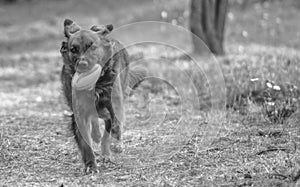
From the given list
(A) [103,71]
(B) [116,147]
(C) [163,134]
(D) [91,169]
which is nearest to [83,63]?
(A) [103,71]

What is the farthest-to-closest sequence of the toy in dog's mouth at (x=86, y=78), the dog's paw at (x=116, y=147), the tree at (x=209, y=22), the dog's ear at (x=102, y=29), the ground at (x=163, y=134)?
the tree at (x=209, y=22)
the dog's paw at (x=116, y=147)
the dog's ear at (x=102, y=29)
the toy in dog's mouth at (x=86, y=78)
the ground at (x=163, y=134)

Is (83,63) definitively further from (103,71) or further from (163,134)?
(163,134)

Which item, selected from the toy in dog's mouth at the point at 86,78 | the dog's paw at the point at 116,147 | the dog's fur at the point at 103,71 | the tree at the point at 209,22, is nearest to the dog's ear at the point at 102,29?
the dog's fur at the point at 103,71

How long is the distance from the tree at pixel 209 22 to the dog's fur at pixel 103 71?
17.9 ft

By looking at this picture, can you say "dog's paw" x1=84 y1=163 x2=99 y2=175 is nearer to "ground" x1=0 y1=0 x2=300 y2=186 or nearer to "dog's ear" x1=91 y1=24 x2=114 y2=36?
"ground" x1=0 y1=0 x2=300 y2=186

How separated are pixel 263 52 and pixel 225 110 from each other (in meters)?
3.78

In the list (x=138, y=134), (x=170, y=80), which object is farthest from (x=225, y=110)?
(x=170, y=80)

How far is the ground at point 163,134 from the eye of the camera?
4.98 meters

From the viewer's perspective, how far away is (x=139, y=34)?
15250mm

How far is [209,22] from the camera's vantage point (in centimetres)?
1116

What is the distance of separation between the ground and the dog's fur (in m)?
0.21

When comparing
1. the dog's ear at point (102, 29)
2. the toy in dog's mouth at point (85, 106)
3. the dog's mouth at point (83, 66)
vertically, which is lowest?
the toy in dog's mouth at point (85, 106)

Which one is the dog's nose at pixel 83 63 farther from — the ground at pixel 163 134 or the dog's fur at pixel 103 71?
the ground at pixel 163 134

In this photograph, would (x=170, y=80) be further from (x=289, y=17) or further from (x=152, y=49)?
(x=289, y=17)
